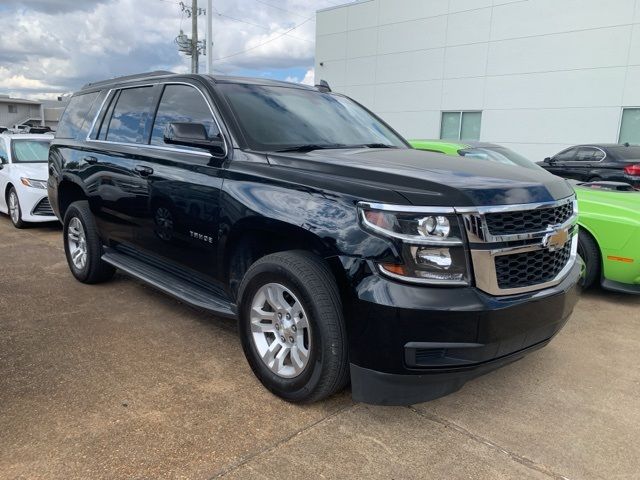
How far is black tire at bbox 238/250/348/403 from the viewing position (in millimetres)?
2656

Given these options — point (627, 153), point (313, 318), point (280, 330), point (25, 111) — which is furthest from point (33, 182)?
point (25, 111)

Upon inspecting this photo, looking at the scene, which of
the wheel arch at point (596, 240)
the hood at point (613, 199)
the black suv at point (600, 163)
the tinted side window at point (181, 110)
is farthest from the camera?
the black suv at point (600, 163)

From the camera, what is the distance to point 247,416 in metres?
2.89

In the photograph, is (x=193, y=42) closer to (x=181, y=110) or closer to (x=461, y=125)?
(x=461, y=125)

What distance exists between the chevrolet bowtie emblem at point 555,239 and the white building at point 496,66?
14.7 metres

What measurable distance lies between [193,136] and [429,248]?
1.72 metres

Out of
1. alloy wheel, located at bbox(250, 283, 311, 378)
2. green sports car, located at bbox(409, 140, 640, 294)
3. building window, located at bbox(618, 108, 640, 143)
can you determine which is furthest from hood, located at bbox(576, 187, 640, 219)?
building window, located at bbox(618, 108, 640, 143)

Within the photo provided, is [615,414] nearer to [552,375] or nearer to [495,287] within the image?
[552,375]

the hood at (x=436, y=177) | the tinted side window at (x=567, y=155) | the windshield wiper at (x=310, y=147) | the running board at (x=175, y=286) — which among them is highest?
the tinted side window at (x=567, y=155)

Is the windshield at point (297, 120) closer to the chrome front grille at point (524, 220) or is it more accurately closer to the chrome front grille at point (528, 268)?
the chrome front grille at point (524, 220)

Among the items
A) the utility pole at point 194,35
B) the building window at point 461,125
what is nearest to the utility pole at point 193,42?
the utility pole at point 194,35

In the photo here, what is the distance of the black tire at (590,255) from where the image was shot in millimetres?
5062

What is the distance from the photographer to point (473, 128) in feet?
62.5

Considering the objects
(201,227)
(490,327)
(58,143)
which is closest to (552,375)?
(490,327)
